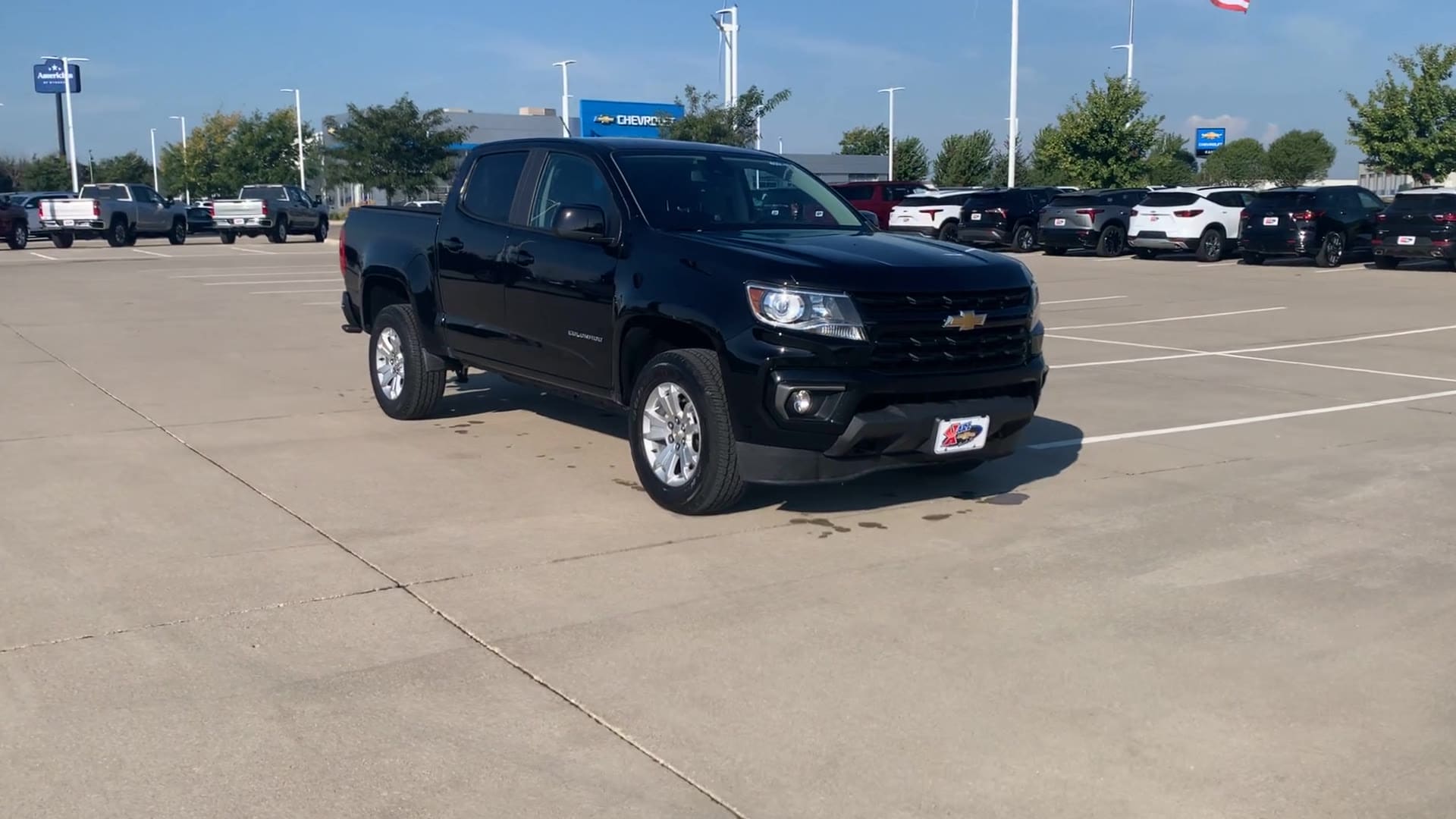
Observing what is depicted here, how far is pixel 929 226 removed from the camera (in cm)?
3369

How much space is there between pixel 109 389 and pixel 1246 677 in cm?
892

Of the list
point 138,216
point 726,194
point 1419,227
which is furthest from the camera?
point 138,216

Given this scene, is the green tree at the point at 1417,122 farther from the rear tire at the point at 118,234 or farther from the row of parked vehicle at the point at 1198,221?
the rear tire at the point at 118,234

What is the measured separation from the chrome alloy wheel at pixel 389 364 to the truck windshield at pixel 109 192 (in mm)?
31639

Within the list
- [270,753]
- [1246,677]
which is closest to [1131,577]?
[1246,677]

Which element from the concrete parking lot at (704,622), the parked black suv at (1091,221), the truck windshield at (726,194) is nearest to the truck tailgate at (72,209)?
the parked black suv at (1091,221)

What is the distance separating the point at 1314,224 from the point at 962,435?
72.5ft

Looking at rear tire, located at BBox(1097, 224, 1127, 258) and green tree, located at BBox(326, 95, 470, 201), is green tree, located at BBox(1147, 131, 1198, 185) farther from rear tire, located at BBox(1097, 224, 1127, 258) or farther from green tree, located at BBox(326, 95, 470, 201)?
green tree, located at BBox(326, 95, 470, 201)

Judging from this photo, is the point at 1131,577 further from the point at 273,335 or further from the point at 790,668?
the point at 273,335

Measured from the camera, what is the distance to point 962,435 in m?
6.51

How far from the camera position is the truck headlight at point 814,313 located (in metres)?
6.22

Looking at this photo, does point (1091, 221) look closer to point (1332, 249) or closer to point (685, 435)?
point (1332, 249)

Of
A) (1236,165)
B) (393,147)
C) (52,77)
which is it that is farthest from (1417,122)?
(52,77)

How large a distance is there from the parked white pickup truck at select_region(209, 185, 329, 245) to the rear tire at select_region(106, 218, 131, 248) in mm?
2559
